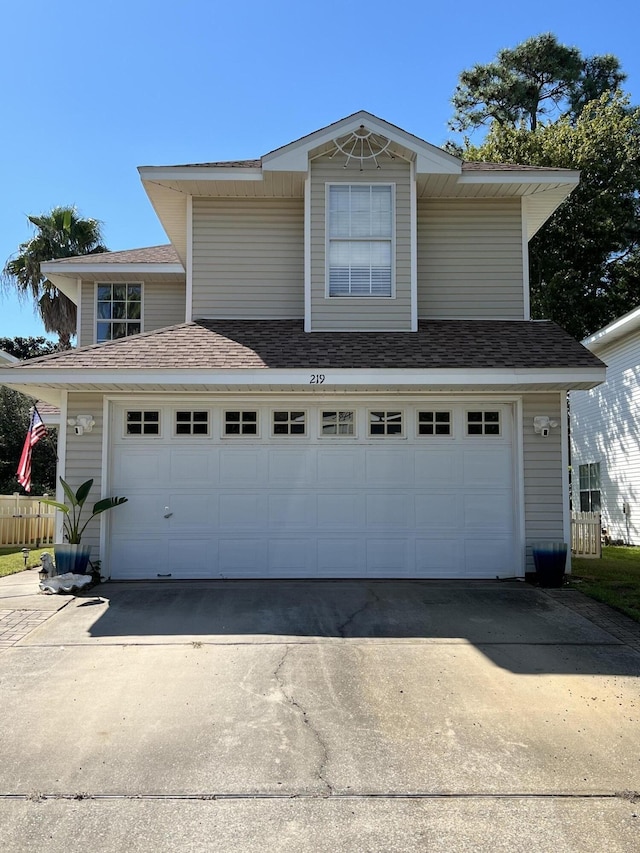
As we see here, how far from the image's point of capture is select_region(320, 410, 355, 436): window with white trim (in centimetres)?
941

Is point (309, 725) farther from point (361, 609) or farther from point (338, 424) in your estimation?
point (338, 424)

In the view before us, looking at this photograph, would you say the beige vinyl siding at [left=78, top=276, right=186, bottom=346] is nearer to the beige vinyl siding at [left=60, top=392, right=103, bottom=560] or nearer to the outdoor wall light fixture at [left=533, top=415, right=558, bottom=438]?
the beige vinyl siding at [left=60, top=392, right=103, bottom=560]

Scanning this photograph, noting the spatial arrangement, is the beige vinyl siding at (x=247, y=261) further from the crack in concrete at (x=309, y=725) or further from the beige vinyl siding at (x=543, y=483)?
the crack in concrete at (x=309, y=725)

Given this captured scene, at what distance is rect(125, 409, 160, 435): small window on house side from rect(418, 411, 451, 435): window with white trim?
3716 millimetres

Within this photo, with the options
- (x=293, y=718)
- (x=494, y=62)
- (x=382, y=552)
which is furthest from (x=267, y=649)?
(x=494, y=62)

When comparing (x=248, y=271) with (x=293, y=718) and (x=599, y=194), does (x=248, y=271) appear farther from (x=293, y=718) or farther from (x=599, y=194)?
(x=599, y=194)

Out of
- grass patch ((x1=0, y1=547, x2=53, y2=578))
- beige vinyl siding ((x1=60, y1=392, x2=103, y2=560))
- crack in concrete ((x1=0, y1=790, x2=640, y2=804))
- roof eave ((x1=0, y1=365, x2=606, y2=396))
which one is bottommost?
crack in concrete ((x1=0, y1=790, x2=640, y2=804))

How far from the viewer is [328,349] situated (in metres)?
9.16

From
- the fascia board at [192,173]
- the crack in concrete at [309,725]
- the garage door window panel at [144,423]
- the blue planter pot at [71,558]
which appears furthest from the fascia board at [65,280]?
the crack in concrete at [309,725]

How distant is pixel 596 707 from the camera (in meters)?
4.84

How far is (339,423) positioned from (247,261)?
3080 millimetres

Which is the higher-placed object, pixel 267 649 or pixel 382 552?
pixel 382 552

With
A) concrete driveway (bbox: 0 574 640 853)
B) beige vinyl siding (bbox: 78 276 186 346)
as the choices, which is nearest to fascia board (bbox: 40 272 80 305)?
beige vinyl siding (bbox: 78 276 186 346)

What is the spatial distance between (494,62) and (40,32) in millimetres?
21456
